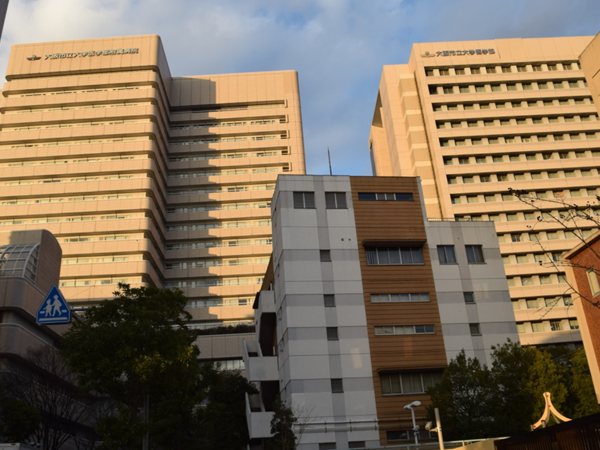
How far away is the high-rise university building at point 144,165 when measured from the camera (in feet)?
312

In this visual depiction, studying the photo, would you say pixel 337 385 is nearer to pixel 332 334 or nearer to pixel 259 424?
pixel 332 334

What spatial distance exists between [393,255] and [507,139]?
5237 cm

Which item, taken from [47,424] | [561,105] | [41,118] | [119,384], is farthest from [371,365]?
[41,118]

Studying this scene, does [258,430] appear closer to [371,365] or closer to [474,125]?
[371,365]

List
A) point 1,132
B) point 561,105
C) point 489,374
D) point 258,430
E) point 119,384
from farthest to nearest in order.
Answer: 1. point 1,132
2. point 561,105
3. point 258,430
4. point 489,374
5. point 119,384

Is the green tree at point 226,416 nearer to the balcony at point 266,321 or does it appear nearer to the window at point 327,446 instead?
the balcony at point 266,321

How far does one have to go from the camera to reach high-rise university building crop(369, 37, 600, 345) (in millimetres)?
82812

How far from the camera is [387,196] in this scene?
161 feet

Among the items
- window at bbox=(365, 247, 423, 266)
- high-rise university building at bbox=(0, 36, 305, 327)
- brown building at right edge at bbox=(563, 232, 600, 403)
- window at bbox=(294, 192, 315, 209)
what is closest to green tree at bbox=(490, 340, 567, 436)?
brown building at right edge at bbox=(563, 232, 600, 403)

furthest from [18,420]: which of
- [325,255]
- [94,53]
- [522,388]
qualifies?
[94,53]

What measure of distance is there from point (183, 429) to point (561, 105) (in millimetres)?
75778

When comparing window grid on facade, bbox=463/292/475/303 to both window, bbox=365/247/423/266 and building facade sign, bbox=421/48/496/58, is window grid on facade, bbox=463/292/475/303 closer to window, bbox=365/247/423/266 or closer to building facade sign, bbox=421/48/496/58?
window, bbox=365/247/423/266

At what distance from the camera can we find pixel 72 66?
10644 centimetres

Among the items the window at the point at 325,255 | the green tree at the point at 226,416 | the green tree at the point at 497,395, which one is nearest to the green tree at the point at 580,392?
the green tree at the point at 497,395
